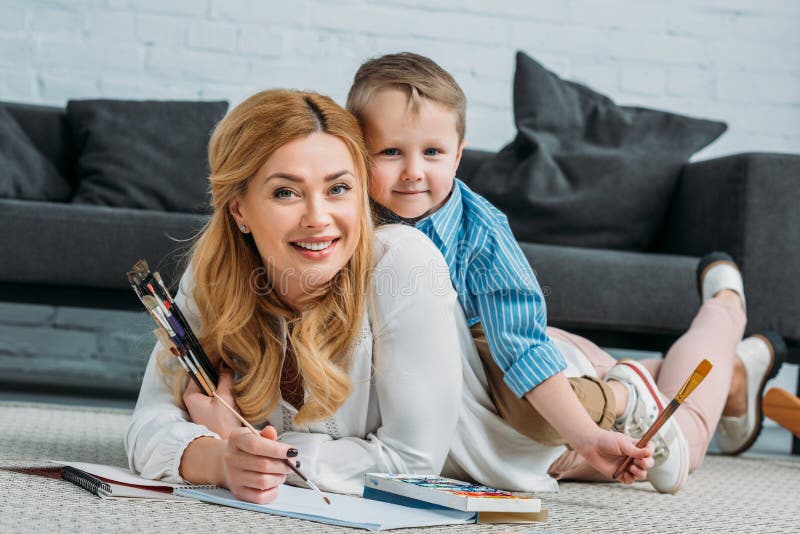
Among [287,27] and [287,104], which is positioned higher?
[287,27]

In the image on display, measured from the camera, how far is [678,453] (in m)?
1.41

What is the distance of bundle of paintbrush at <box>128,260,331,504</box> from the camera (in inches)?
42.0

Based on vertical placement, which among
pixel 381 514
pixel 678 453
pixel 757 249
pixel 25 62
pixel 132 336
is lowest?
pixel 381 514

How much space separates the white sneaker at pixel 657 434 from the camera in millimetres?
1402

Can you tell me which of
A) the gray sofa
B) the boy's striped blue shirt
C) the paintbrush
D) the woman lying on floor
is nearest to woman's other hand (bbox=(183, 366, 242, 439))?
the woman lying on floor

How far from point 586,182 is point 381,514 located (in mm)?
1686

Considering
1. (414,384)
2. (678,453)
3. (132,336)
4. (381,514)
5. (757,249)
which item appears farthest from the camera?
(132,336)

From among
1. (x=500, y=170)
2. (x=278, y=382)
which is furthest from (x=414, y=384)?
(x=500, y=170)

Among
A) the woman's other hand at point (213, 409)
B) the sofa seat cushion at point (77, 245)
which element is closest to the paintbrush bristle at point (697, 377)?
the woman's other hand at point (213, 409)

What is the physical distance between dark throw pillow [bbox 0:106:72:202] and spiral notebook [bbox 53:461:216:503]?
1487 mm

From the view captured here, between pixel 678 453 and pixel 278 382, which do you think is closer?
pixel 278 382

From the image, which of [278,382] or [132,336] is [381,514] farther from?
[132,336]

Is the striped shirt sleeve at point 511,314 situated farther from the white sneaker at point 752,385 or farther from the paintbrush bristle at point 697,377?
the white sneaker at point 752,385

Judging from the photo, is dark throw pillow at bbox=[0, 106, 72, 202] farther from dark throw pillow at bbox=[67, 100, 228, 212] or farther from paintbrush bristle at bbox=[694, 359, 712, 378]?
paintbrush bristle at bbox=[694, 359, 712, 378]
